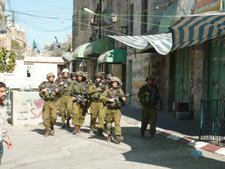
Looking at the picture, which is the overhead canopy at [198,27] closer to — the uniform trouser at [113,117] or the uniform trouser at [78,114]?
the uniform trouser at [113,117]

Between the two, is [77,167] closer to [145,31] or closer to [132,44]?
[132,44]

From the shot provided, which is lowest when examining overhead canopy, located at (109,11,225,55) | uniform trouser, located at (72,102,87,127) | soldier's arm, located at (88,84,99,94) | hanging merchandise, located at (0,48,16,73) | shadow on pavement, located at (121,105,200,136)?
shadow on pavement, located at (121,105,200,136)

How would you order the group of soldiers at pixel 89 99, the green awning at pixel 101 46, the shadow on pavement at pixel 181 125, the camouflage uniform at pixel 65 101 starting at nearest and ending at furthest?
the group of soldiers at pixel 89 99 < the shadow on pavement at pixel 181 125 < the camouflage uniform at pixel 65 101 < the green awning at pixel 101 46

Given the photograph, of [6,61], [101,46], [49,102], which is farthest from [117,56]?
[6,61]

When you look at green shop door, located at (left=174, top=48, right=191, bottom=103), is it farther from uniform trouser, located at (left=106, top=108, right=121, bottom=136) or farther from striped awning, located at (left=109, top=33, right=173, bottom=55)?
uniform trouser, located at (left=106, top=108, right=121, bottom=136)

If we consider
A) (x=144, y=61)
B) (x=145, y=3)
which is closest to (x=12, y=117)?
(x=144, y=61)

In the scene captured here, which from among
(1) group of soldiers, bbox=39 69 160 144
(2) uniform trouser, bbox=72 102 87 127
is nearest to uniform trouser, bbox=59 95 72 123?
(1) group of soldiers, bbox=39 69 160 144

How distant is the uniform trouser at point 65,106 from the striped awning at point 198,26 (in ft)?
14.3

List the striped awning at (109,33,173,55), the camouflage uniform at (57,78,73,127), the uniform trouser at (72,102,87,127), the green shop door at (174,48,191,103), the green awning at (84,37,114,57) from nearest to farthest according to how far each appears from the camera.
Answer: the striped awning at (109,33,173,55) → the uniform trouser at (72,102,87,127) → the camouflage uniform at (57,78,73,127) → the green shop door at (174,48,191,103) → the green awning at (84,37,114,57)

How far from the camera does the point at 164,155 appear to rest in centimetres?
761

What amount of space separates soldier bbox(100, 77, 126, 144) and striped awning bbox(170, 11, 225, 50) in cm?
177

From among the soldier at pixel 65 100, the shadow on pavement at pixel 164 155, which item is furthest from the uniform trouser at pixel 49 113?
the shadow on pavement at pixel 164 155

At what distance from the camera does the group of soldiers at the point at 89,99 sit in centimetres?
905

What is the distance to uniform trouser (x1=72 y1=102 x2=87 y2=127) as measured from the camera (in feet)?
34.8
